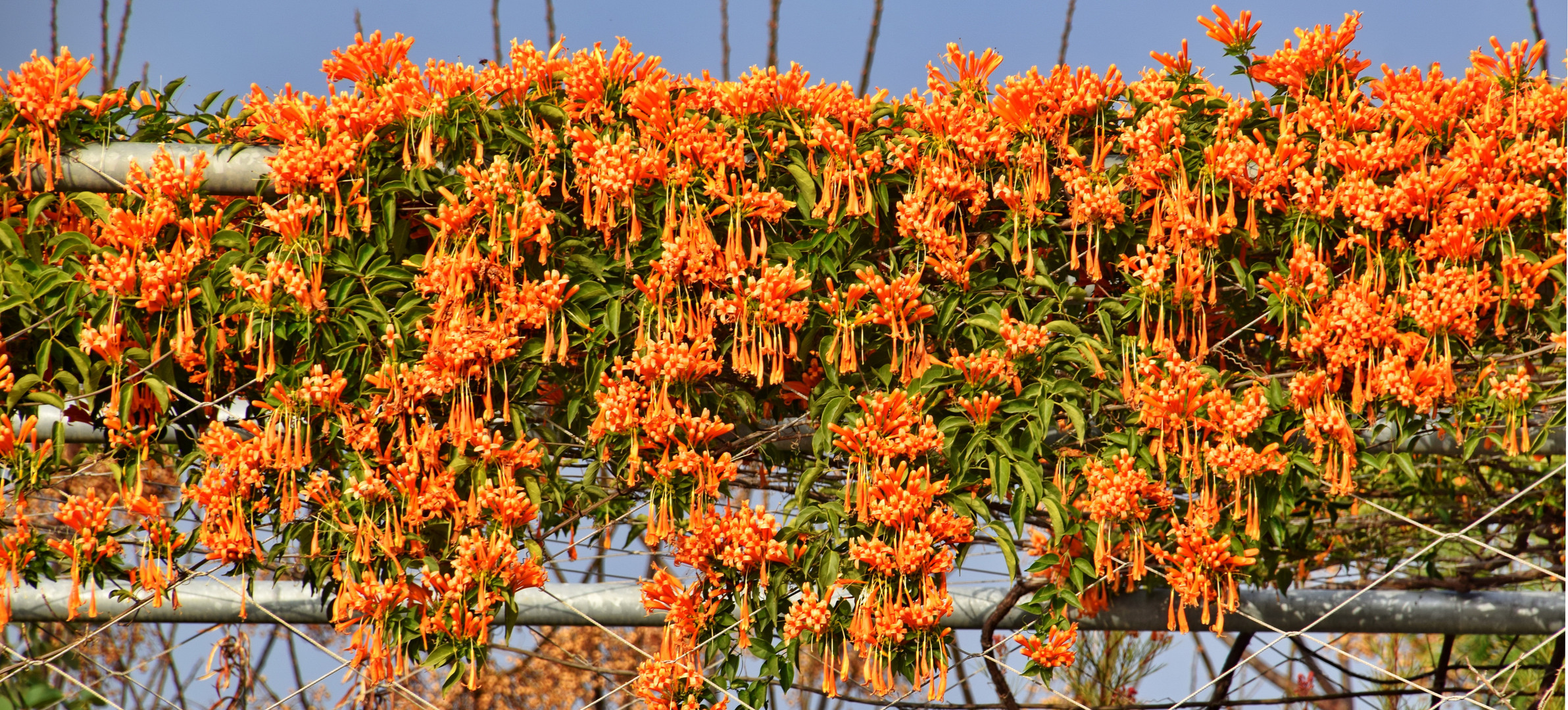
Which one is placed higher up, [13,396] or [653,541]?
[13,396]

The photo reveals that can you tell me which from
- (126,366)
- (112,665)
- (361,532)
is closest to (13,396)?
(126,366)

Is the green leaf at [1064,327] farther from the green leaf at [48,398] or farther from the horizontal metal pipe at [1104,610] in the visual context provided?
the green leaf at [48,398]

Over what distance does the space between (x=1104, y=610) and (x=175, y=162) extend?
93.9 inches

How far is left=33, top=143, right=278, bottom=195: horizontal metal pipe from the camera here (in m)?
2.56

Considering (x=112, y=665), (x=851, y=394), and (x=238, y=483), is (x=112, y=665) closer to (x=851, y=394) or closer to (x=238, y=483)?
(x=238, y=483)

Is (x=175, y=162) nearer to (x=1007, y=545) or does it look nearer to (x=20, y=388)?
(x=20, y=388)

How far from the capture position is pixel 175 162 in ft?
8.37

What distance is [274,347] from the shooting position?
246 cm

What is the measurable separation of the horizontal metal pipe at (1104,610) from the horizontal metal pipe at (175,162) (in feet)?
3.50

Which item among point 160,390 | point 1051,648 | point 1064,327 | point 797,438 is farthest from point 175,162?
point 1051,648

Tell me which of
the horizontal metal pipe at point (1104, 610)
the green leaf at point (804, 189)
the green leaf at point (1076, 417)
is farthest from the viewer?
the horizontal metal pipe at point (1104, 610)

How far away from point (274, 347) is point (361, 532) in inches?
17.3

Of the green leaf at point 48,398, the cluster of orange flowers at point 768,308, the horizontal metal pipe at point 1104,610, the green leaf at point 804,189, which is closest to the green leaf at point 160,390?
the cluster of orange flowers at point 768,308

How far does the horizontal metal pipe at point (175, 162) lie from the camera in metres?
2.56
